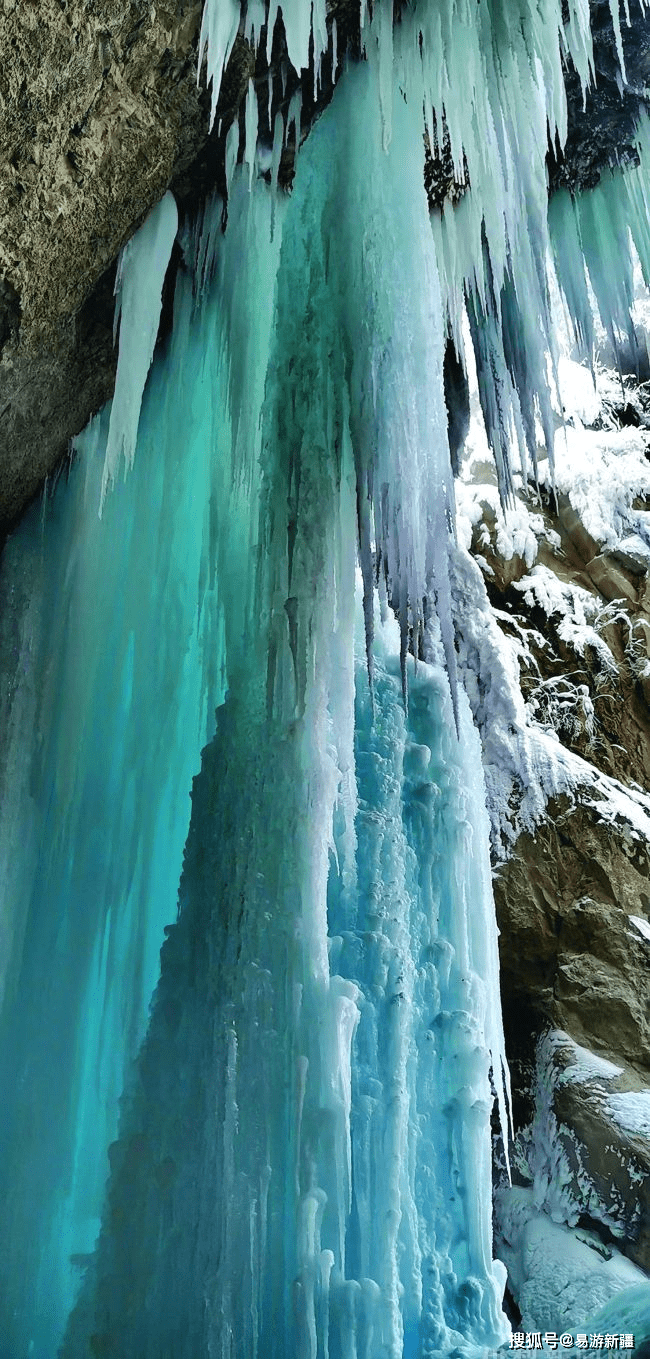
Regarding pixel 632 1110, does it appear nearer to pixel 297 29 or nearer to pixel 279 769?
pixel 279 769

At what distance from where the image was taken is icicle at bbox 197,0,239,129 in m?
3.21

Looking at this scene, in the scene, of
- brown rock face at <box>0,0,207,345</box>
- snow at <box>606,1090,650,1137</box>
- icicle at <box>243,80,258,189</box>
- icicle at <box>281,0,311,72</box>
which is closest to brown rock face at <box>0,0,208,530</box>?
brown rock face at <box>0,0,207,345</box>

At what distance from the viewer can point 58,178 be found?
3.56 m

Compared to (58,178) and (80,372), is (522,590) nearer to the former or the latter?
(80,372)

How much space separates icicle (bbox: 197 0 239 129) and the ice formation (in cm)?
1

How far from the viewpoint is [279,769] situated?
153 inches

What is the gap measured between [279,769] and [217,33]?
245 cm

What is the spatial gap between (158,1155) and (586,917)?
5605 millimetres

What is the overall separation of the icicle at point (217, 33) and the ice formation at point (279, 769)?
0.04 ft

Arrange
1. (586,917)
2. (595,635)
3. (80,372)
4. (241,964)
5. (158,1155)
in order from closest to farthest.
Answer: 1. (158,1155)
2. (241,964)
3. (80,372)
4. (586,917)
5. (595,635)

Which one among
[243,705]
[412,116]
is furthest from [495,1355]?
[412,116]

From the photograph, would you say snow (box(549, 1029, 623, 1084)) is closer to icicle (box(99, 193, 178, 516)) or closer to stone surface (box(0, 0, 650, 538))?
stone surface (box(0, 0, 650, 538))

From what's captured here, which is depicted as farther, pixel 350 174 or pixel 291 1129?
pixel 350 174

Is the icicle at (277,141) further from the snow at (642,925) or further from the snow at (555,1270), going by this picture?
the snow at (555,1270)
